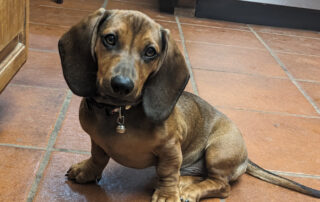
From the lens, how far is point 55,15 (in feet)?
14.7

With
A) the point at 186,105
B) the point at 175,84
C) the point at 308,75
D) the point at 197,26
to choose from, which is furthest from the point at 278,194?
the point at 197,26

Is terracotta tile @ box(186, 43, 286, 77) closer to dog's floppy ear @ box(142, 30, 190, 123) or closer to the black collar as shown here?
dog's floppy ear @ box(142, 30, 190, 123)

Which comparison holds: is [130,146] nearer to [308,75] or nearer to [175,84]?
[175,84]

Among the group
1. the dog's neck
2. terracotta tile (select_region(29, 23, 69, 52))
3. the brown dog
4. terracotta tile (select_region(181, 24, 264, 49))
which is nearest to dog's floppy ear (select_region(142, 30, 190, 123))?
the brown dog

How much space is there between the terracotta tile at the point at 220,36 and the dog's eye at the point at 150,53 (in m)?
2.81

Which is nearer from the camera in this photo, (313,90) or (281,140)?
(281,140)

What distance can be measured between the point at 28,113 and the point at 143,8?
317 centimetres

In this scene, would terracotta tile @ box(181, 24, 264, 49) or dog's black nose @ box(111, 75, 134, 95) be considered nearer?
dog's black nose @ box(111, 75, 134, 95)

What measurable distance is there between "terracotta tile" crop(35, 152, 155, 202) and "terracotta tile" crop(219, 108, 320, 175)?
0.76 metres

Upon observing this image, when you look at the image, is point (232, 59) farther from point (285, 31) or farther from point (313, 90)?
Answer: point (285, 31)

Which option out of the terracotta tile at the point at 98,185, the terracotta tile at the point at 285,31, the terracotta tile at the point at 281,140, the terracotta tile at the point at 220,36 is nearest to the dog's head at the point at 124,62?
the terracotta tile at the point at 98,185

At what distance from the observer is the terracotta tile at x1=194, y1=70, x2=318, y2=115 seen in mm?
3152

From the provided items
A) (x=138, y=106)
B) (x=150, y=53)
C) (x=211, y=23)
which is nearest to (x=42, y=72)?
(x=138, y=106)

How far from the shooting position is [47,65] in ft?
10.8
